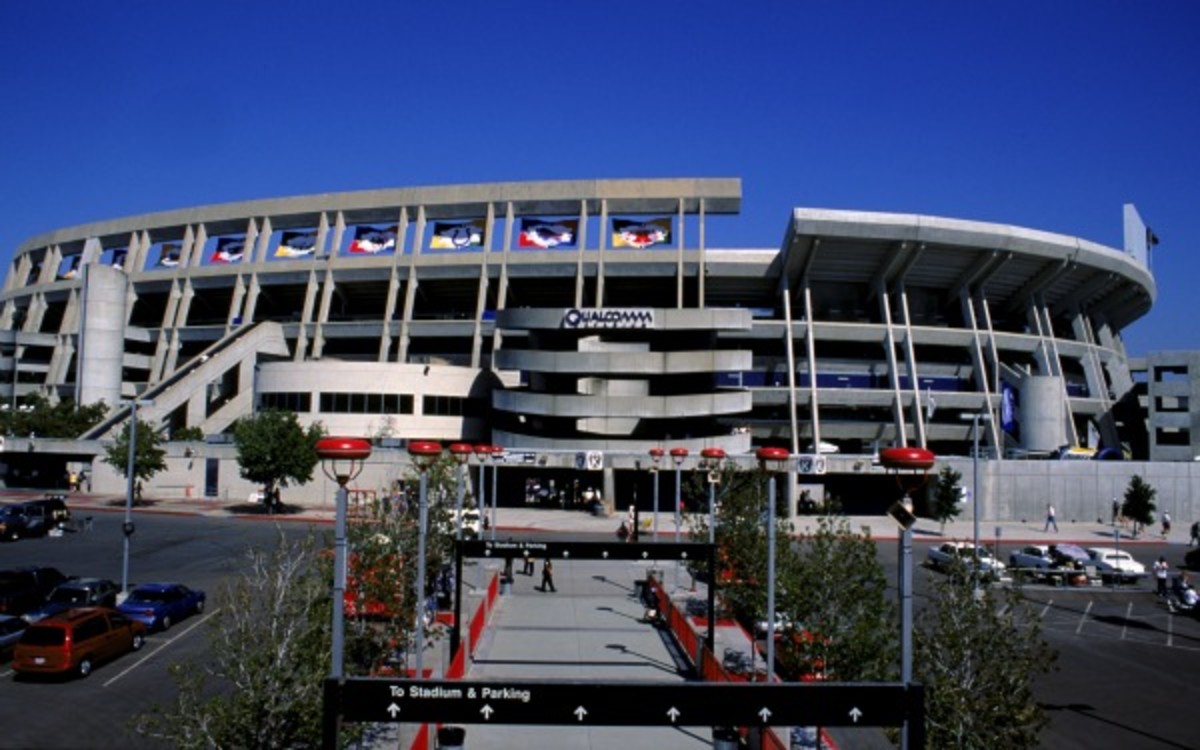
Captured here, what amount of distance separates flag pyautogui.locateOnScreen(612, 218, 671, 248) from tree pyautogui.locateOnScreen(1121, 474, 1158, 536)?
39.6 meters

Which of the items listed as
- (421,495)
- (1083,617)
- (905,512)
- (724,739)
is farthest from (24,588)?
(1083,617)

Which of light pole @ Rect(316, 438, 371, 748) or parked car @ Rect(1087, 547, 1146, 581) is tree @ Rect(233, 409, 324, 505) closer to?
parked car @ Rect(1087, 547, 1146, 581)

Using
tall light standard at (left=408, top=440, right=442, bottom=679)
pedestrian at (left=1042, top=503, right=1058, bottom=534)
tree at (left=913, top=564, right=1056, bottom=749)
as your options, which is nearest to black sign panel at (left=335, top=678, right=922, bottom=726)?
tree at (left=913, top=564, right=1056, bottom=749)

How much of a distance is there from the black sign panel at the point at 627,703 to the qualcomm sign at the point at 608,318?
2258 inches

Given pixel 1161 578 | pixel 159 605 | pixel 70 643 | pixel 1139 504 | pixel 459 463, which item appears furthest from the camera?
pixel 1139 504

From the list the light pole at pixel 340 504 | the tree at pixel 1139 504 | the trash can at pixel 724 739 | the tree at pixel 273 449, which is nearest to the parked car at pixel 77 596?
the trash can at pixel 724 739

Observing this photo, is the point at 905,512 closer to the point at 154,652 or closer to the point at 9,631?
the point at 154,652

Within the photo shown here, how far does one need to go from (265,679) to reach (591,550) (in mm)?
11439

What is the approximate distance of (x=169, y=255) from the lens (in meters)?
94.6

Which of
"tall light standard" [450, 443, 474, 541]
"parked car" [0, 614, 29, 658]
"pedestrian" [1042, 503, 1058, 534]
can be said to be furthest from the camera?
"pedestrian" [1042, 503, 1058, 534]

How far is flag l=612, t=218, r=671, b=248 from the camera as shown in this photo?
7919 centimetres

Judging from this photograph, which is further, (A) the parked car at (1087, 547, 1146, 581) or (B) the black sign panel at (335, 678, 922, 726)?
(A) the parked car at (1087, 547, 1146, 581)

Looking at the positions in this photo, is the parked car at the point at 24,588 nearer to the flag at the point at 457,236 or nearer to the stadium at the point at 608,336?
the stadium at the point at 608,336

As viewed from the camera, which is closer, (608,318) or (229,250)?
(608,318)
